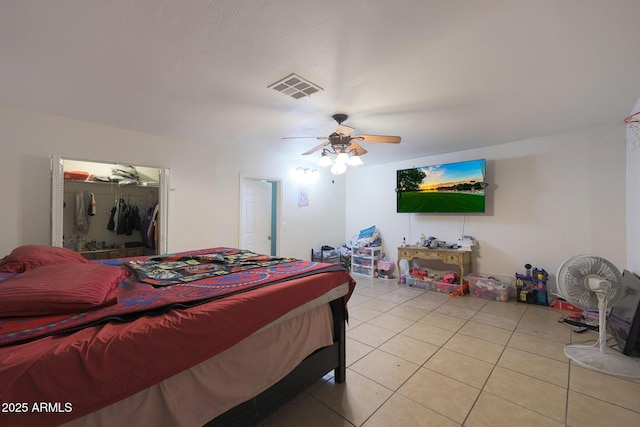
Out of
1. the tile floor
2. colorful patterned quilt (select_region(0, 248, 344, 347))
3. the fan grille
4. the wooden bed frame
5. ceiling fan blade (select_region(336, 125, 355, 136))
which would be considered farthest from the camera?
ceiling fan blade (select_region(336, 125, 355, 136))

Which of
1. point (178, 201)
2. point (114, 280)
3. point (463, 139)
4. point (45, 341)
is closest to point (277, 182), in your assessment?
point (178, 201)

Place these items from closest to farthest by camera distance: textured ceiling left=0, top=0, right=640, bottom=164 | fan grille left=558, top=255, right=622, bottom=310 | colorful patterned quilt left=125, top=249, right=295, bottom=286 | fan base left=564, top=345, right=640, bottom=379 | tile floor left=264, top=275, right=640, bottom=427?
1. textured ceiling left=0, top=0, right=640, bottom=164
2. tile floor left=264, top=275, right=640, bottom=427
3. colorful patterned quilt left=125, top=249, right=295, bottom=286
4. fan base left=564, top=345, right=640, bottom=379
5. fan grille left=558, top=255, right=622, bottom=310

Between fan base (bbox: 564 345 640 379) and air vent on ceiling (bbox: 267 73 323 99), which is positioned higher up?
air vent on ceiling (bbox: 267 73 323 99)

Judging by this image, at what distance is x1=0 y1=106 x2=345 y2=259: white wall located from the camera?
2.80 m

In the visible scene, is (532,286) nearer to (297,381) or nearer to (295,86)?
(297,381)

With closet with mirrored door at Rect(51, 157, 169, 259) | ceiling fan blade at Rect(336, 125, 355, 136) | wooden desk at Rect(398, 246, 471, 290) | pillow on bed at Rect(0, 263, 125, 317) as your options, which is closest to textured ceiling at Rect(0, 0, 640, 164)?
ceiling fan blade at Rect(336, 125, 355, 136)

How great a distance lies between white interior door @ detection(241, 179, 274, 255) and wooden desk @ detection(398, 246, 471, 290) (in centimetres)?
266

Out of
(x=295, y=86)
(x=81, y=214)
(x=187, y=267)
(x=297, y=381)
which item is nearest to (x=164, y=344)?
(x=297, y=381)

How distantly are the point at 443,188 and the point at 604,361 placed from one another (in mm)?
2934

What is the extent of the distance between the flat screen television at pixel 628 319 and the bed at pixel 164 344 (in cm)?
258

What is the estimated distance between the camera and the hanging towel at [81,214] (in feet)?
13.1

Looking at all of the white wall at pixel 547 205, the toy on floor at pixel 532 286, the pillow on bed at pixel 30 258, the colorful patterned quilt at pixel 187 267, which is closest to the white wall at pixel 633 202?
the white wall at pixel 547 205

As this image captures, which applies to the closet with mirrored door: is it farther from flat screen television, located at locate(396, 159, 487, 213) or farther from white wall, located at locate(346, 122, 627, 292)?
white wall, located at locate(346, 122, 627, 292)

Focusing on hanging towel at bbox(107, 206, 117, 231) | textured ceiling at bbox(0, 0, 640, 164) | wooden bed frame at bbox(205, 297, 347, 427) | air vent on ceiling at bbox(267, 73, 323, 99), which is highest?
textured ceiling at bbox(0, 0, 640, 164)
